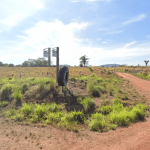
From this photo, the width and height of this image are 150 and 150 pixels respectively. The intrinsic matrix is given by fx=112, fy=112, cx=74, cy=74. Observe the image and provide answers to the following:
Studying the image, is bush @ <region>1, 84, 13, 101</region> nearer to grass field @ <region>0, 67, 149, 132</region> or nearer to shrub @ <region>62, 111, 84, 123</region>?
grass field @ <region>0, 67, 149, 132</region>

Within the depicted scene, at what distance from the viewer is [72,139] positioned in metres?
4.27

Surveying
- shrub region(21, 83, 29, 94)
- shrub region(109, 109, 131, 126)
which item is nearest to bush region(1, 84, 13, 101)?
shrub region(21, 83, 29, 94)

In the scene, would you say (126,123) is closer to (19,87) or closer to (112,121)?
(112,121)

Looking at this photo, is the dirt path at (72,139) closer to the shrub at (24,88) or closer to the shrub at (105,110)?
the shrub at (105,110)

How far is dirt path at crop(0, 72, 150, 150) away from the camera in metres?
3.75

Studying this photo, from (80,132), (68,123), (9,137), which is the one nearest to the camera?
(9,137)

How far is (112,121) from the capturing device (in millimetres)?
5691

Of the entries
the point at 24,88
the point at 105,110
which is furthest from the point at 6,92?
the point at 105,110

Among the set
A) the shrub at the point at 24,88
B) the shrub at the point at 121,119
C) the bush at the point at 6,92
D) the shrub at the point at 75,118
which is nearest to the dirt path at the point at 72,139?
the shrub at the point at 121,119

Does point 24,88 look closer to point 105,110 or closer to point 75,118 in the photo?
point 75,118

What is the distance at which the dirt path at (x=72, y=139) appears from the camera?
3.75 m

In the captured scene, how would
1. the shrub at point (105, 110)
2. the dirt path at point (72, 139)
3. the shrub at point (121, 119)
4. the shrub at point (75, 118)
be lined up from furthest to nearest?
the shrub at point (105, 110) → the shrub at point (75, 118) → the shrub at point (121, 119) → the dirt path at point (72, 139)

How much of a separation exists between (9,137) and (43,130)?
4.33 ft

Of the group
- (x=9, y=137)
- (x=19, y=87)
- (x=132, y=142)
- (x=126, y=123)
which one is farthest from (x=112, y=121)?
(x=19, y=87)
